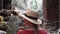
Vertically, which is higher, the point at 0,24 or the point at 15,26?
the point at 15,26

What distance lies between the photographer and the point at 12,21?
219cm

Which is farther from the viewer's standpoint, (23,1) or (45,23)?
(23,1)

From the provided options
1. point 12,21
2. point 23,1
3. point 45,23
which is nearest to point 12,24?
point 12,21

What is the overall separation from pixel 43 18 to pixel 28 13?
124 inches

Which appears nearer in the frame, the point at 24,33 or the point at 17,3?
the point at 24,33

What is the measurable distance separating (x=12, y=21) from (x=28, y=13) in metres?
0.43

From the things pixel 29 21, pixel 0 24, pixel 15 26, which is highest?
pixel 29 21

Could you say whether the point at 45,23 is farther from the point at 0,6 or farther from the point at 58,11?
the point at 0,6

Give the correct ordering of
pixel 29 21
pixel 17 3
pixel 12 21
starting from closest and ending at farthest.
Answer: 1. pixel 29 21
2. pixel 12 21
3. pixel 17 3

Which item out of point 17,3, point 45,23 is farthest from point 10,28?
point 17,3

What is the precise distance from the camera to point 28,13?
181cm

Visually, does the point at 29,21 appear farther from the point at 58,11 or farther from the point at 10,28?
the point at 58,11

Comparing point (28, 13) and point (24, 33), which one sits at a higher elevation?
point (28, 13)

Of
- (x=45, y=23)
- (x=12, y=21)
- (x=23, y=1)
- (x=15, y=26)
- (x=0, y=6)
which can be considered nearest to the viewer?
(x=12, y=21)
